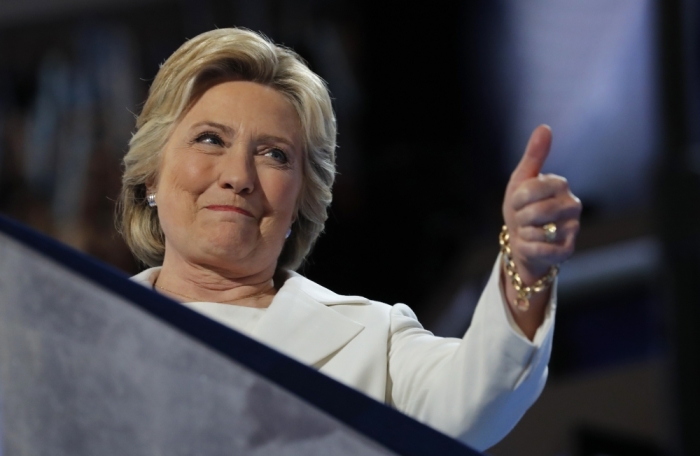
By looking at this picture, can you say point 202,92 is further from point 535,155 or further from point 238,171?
point 535,155

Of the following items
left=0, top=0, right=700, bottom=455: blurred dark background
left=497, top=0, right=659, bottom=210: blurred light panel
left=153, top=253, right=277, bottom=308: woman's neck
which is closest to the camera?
left=153, top=253, right=277, bottom=308: woman's neck

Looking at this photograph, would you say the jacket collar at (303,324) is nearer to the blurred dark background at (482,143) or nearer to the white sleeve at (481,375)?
the white sleeve at (481,375)

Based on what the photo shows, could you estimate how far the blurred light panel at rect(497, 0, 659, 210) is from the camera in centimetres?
169

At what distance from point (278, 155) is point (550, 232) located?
179mm

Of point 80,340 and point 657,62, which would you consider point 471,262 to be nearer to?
point 657,62

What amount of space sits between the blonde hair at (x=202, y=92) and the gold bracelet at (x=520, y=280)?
0.14 metres

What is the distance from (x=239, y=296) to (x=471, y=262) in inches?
46.5

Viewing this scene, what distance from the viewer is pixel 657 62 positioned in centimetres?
162

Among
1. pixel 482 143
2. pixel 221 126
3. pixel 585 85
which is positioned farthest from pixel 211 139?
pixel 585 85

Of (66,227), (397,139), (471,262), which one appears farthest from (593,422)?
(66,227)

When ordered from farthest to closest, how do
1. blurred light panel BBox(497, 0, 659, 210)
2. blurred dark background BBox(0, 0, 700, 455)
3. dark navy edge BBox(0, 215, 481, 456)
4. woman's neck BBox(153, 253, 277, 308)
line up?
blurred light panel BBox(497, 0, 659, 210) → blurred dark background BBox(0, 0, 700, 455) → woman's neck BBox(153, 253, 277, 308) → dark navy edge BBox(0, 215, 481, 456)

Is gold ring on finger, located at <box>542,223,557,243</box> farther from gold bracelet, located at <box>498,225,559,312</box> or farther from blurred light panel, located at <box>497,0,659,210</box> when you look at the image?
blurred light panel, located at <box>497,0,659,210</box>

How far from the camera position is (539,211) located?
19.0 inches

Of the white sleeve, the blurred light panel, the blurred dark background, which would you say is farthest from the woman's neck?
the blurred light panel
